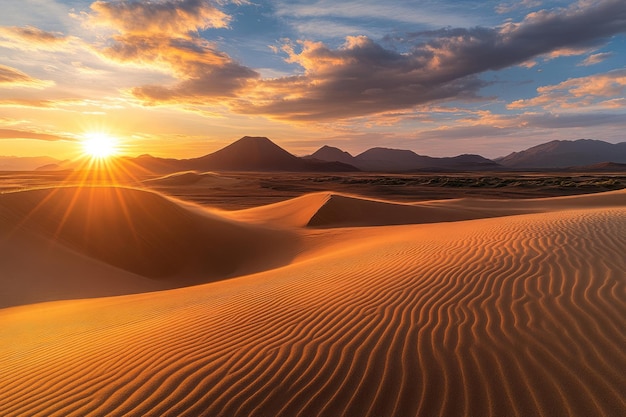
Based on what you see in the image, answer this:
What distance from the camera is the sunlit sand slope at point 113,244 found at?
10594 millimetres

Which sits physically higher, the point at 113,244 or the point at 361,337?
the point at 361,337

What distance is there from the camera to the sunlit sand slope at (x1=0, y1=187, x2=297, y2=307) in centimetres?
1059

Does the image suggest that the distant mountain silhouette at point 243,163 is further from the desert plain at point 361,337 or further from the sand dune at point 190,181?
the desert plain at point 361,337

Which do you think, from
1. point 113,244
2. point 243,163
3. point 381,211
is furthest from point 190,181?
point 243,163

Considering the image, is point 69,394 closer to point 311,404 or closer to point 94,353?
point 94,353

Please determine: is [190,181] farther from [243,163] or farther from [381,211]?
[243,163]

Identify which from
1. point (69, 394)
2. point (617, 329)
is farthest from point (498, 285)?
point (69, 394)

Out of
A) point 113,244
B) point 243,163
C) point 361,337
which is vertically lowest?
point 113,244

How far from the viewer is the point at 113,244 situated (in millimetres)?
14070

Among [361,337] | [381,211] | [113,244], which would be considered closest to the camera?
[361,337]

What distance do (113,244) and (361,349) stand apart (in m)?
12.9

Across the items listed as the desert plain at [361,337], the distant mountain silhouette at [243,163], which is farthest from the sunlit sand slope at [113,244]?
the distant mountain silhouette at [243,163]

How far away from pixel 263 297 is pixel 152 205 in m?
13.1

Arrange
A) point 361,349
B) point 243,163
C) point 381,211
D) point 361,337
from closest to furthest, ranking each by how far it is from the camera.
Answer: point 361,349 < point 361,337 < point 381,211 < point 243,163
